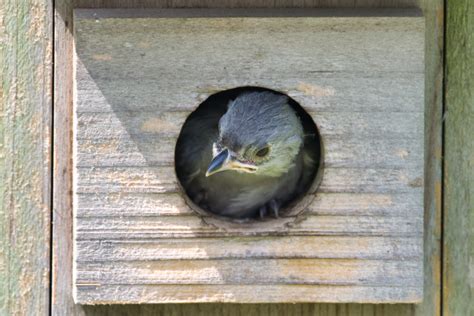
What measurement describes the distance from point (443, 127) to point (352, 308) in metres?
0.55

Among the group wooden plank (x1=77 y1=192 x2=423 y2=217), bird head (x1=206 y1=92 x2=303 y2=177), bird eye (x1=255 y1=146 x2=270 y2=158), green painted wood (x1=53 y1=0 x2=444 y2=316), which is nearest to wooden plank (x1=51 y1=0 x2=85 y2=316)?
green painted wood (x1=53 y1=0 x2=444 y2=316)

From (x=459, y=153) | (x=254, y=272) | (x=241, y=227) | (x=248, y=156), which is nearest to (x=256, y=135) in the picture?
(x=248, y=156)

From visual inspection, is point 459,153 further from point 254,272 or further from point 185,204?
point 185,204

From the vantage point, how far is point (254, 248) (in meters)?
2.62

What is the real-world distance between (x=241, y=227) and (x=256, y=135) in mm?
400

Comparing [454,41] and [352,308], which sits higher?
[454,41]

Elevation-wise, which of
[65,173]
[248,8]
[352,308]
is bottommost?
[352,308]

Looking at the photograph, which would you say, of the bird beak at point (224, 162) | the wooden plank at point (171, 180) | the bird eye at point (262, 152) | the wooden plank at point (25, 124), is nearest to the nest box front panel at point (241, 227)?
the wooden plank at point (171, 180)

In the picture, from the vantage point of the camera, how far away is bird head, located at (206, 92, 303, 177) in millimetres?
2893

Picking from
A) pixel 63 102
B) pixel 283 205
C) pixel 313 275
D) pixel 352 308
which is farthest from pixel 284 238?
pixel 63 102

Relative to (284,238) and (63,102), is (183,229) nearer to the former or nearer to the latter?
(284,238)

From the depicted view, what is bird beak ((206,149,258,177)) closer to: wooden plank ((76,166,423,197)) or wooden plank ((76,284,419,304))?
wooden plank ((76,166,423,197))

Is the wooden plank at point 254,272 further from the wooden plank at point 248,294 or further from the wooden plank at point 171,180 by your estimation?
the wooden plank at point 171,180

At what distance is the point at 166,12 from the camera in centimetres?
261
